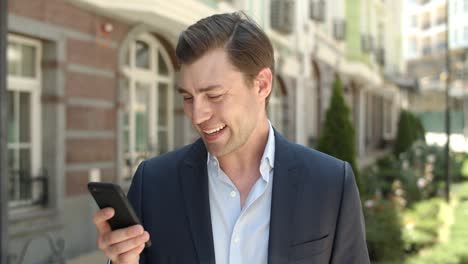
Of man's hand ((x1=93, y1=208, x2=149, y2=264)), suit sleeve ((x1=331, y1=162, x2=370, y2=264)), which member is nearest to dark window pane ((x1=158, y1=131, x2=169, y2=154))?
suit sleeve ((x1=331, y1=162, x2=370, y2=264))

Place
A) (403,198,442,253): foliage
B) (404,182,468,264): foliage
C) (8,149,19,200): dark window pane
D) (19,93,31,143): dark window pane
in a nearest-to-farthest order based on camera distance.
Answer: (404,182,468,264): foliage → (8,149,19,200): dark window pane → (19,93,31,143): dark window pane → (403,198,442,253): foliage

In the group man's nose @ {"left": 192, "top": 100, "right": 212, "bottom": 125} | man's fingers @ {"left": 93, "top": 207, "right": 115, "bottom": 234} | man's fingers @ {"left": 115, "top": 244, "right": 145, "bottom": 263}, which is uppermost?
man's nose @ {"left": 192, "top": 100, "right": 212, "bottom": 125}

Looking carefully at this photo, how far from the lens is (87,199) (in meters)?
7.23

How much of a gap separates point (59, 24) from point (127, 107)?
6.88 ft

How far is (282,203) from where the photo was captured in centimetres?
148

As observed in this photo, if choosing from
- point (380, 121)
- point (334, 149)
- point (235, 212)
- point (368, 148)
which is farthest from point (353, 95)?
point (235, 212)

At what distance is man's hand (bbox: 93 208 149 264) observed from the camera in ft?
4.11

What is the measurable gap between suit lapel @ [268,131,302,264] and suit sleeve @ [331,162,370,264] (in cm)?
13

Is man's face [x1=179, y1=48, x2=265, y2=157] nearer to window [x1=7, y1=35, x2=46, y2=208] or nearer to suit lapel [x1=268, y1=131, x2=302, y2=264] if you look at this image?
suit lapel [x1=268, y1=131, x2=302, y2=264]

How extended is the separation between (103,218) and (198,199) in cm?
32

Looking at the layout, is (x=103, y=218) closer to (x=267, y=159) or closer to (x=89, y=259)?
(x=267, y=159)

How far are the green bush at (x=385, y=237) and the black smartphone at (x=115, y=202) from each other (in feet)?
18.7

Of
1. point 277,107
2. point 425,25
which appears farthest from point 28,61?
point 425,25

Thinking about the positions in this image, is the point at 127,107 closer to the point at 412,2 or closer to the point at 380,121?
the point at 380,121
